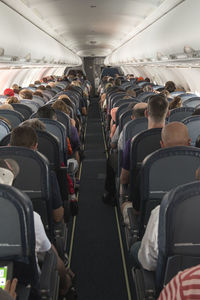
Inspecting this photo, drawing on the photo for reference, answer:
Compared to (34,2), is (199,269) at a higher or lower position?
lower

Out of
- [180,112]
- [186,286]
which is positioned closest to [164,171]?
[186,286]

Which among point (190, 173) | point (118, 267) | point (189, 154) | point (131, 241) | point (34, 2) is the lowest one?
point (118, 267)

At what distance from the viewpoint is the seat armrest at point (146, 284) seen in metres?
2.60

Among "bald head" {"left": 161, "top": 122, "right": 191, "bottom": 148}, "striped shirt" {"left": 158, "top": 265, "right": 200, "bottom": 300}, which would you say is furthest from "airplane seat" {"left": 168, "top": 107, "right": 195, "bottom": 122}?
"striped shirt" {"left": 158, "top": 265, "right": 200, "bottom": 300}

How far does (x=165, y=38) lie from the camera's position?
32.7 ft

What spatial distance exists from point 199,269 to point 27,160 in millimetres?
2137

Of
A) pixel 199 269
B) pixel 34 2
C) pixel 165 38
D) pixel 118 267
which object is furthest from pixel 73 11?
pixel 199 269

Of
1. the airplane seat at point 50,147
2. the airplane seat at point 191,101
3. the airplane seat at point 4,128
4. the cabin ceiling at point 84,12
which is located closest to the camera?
the airplane seat at point 50,147

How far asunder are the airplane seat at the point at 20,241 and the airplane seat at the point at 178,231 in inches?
33.5

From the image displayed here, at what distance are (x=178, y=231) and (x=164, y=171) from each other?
0.95 meters

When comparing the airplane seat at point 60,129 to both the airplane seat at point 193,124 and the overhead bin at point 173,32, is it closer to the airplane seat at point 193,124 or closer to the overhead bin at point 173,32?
the airplane seat at point 193,124

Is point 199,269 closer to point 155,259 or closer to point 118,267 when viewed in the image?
point 155,259

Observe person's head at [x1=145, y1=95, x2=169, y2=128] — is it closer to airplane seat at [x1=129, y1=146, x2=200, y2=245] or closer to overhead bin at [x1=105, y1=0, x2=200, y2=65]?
Result: airplane seat at [x1=129, y1=146, x2=200, y2=245]

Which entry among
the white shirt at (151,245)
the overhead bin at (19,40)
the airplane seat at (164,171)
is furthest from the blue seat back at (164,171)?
the overhead bin at (19,40)
